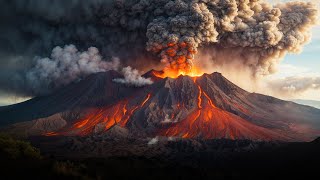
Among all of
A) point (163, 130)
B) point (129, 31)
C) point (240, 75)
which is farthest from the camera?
point (240, 75)

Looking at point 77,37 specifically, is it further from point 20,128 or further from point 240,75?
point 240,75

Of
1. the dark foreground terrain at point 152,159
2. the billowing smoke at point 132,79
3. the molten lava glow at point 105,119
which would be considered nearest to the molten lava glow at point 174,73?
the billowing smoke at point 132,79

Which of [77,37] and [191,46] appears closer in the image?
[191,46]

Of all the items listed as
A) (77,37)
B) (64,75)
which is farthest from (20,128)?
(77,37)

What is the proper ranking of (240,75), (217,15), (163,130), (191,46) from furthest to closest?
(240,75) < (217,15) < (191,46) < (163,130)

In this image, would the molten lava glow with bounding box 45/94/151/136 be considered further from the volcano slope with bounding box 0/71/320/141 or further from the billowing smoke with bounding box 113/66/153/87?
the billowing smoke with bounding box 113/66/153/87

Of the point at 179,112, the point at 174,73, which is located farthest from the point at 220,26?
the point at 179,112

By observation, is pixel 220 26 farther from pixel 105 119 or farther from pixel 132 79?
pixel 105 119

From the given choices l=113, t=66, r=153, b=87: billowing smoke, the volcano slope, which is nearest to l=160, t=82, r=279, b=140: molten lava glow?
the volcano slope
